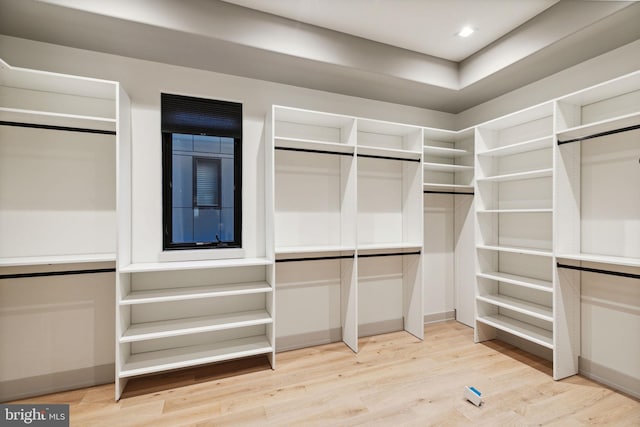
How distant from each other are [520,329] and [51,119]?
172 inches

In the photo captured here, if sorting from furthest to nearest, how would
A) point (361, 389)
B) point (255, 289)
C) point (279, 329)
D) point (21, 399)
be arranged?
point (279, 329) < point (255, 289) < point (361, 389) < point (21, 399)

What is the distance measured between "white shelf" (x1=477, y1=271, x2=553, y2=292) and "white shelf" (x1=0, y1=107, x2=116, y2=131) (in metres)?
3.63

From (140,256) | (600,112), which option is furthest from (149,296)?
(600,112)

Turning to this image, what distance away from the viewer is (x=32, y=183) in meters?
2.26

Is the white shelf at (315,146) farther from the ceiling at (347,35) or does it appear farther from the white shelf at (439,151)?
the white shelf at (439,151)

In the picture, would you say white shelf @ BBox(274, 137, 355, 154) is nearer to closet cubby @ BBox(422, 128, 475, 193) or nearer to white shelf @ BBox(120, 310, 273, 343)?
closet cubby @ BBox(422, 128, 475, 193)

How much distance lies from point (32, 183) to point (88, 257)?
73 cm

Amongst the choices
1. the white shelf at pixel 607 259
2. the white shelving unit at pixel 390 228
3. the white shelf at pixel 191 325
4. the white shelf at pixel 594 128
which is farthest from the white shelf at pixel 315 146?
the white shelf at pixel 607 259

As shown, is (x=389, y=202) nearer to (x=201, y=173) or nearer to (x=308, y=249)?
(x=308, y=249)

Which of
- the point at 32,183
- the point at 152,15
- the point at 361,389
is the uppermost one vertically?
the point at 152,15

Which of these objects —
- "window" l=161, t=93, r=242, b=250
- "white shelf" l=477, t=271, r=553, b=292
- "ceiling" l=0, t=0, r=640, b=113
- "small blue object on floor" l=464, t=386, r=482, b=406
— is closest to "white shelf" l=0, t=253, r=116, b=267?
"window" l=161, t=93, r=242, b=250

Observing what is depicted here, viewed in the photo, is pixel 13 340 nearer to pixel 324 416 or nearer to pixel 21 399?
pixel 21 399

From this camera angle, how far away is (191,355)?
8.17ft

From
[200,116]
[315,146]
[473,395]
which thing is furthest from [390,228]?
[200,116]
